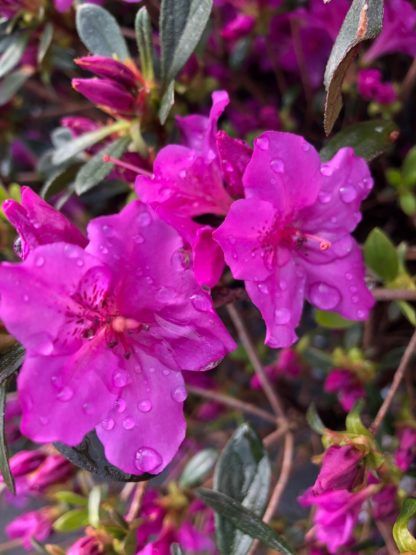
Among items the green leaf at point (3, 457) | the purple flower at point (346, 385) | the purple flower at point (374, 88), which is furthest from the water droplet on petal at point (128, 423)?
the purple flower at point (374, 88)

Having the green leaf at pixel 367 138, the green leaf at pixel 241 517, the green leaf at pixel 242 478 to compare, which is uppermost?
the green leaf at pixel 367 138

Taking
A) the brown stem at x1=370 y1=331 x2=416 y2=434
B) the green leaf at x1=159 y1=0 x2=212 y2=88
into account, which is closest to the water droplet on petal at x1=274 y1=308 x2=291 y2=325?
the brown stem at x1=370 y1=331 x2=416 y2=434

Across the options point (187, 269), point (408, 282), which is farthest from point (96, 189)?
point (187, 269)

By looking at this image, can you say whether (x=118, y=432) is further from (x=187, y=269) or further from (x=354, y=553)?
(x=354, y=553)

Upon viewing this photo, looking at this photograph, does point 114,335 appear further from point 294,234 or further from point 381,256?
point 381,256

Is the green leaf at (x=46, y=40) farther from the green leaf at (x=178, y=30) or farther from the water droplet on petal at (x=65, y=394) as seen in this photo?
the water droplet on petal at (x=65, y=394)

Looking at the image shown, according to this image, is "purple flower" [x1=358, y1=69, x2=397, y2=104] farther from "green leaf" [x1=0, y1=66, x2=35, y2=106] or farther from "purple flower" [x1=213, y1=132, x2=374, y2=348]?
"green leaf" [x1=0, y1=66, x2=35, y2=106]
